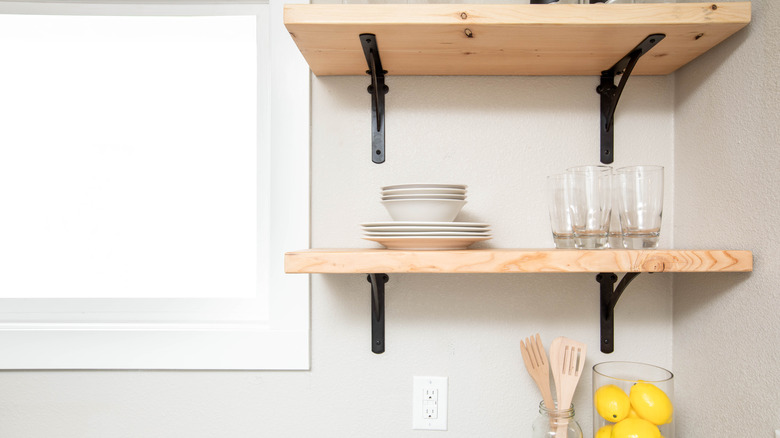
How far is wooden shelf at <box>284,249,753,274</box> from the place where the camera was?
76 cm

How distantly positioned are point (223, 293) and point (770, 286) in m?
1.02

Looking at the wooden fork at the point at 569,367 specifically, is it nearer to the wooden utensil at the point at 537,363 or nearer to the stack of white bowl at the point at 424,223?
the wooden utensil at the point at 537,363

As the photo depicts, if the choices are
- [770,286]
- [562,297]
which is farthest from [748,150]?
[562,297]

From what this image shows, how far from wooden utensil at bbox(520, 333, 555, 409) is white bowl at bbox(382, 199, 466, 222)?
0.33 meters

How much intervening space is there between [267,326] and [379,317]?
0.24 m

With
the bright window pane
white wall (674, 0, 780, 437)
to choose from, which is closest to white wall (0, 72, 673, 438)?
white wall (674, 0, 780, 437)

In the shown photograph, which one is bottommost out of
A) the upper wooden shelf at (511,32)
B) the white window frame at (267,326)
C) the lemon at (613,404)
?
the lemon at (613,404)

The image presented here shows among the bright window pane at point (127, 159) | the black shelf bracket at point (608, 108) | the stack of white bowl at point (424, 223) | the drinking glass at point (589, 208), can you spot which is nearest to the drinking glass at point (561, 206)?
the drinking glass at point (589, 208)

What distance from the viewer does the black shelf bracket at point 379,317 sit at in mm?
994

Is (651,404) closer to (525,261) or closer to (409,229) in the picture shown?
(525,261)

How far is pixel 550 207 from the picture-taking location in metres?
0.87

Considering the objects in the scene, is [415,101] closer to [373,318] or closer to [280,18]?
[280,18]

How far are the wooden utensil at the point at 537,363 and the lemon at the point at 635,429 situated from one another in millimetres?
166

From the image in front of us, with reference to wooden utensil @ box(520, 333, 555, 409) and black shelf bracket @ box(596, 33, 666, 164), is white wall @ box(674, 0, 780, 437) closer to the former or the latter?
black shelf bracket @ box(596, 33, 666, 164)
